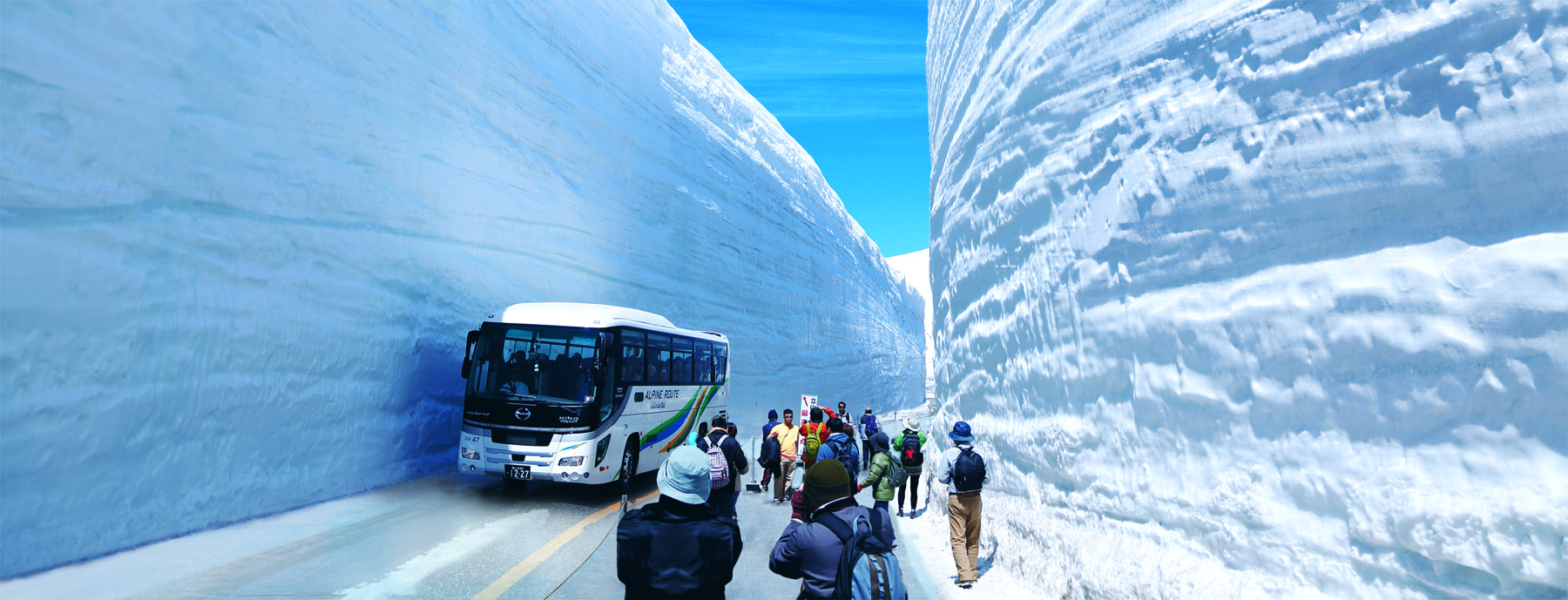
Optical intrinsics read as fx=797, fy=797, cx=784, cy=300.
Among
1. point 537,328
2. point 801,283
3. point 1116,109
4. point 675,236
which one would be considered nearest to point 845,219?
point 801,283

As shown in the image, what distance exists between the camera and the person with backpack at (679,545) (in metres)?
2.82

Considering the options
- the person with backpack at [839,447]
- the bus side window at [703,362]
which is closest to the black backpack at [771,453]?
the person with backpack at [839,447]

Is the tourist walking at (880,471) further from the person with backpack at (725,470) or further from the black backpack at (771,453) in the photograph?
the black backpack at (771,453)

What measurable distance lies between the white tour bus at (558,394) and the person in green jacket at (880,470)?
12.4 ft

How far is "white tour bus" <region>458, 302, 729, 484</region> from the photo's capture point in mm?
9469

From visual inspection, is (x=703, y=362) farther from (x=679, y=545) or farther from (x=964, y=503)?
(x=679, y=545)

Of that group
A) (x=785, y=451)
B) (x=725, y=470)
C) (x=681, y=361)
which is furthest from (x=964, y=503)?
(x=681, y=361)

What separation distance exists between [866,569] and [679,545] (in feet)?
2.44

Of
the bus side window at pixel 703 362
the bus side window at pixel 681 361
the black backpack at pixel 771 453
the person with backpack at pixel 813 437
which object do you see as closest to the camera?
the person with backpack at pixel 813 437

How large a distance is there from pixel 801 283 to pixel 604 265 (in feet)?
44.8

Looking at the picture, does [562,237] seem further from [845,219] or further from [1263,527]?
[845,219]

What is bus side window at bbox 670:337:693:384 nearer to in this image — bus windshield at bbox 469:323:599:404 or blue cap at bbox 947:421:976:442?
bus windshield at bbox 469:323:599:404

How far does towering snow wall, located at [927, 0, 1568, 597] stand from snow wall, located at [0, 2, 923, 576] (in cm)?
748

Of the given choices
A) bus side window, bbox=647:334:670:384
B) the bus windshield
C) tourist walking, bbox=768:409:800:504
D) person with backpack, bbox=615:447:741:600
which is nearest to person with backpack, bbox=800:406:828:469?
tourist walking, bbox=768:409:800:504
